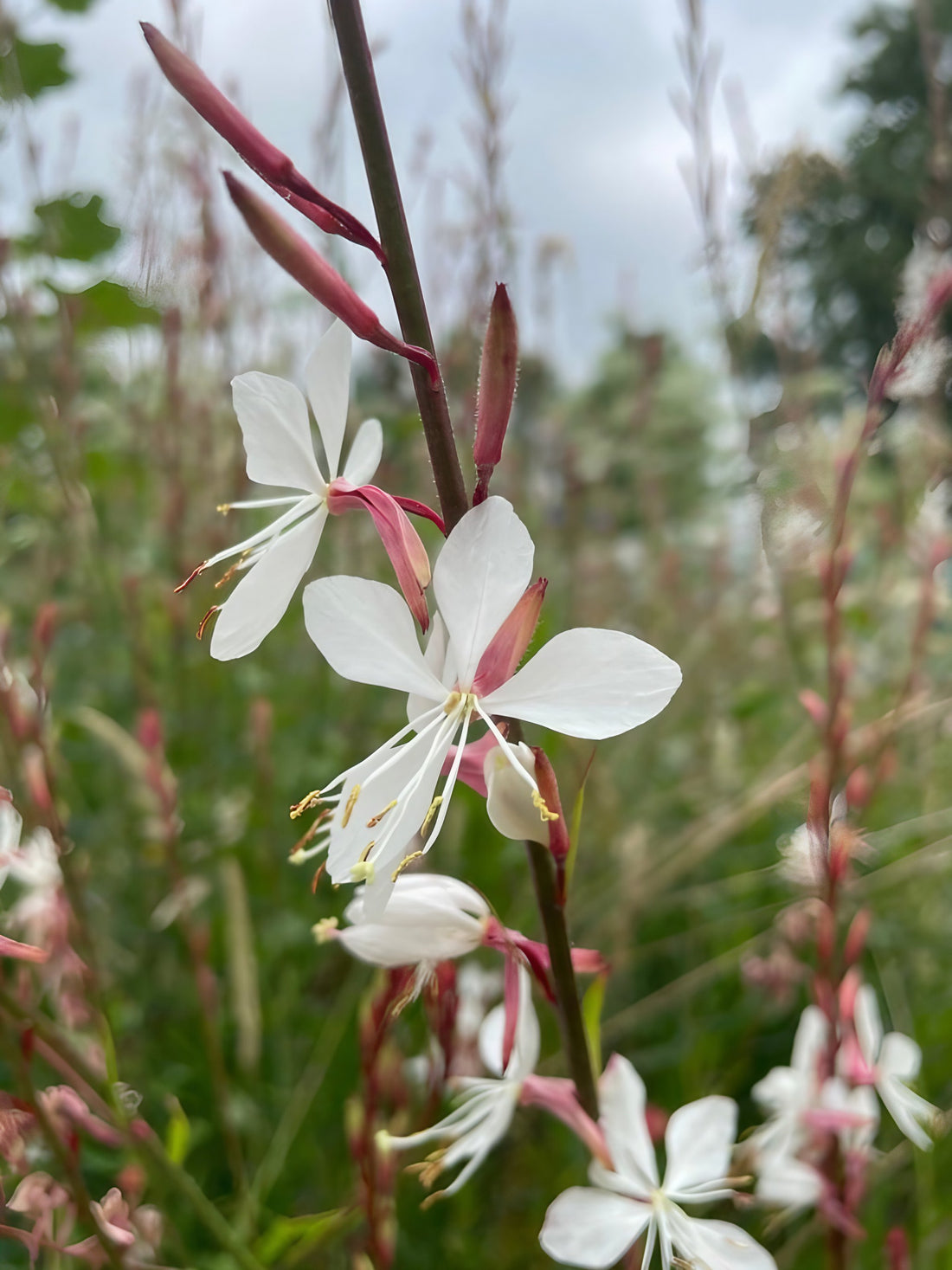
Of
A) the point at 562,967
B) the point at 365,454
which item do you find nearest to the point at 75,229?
the point at 365,454

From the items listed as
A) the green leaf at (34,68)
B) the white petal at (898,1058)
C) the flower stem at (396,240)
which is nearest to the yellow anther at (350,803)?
the flower stem at (396,240)

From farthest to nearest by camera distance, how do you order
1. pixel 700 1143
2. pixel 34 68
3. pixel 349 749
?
pixel 349 749, pixel 34 68, pixel 700 1143

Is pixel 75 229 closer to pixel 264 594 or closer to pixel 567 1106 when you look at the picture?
pixel 264 594

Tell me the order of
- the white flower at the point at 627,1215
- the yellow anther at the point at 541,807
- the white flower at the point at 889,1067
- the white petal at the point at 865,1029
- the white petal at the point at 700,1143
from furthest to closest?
the white petal at the point at 865,1029 < the white flower at the point at 889,1067 < the white petal at the point at 700,1143 < the white flower at the point at 627,1215 < the yellow anther at the point at 541,807

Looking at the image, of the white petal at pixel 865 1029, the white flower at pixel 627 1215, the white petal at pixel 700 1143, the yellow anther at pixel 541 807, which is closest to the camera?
the yellow anther at pixel 541 807

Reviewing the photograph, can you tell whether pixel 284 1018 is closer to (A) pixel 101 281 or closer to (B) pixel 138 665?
(B) pixel 138 665

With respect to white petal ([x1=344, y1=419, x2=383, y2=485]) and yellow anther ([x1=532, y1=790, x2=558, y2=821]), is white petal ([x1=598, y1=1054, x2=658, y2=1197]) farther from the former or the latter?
white petal ([x1=344, y1=419, x2=383, y2=485])

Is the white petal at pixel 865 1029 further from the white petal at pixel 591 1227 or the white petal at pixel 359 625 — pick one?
the white petal at pixel 359 625
